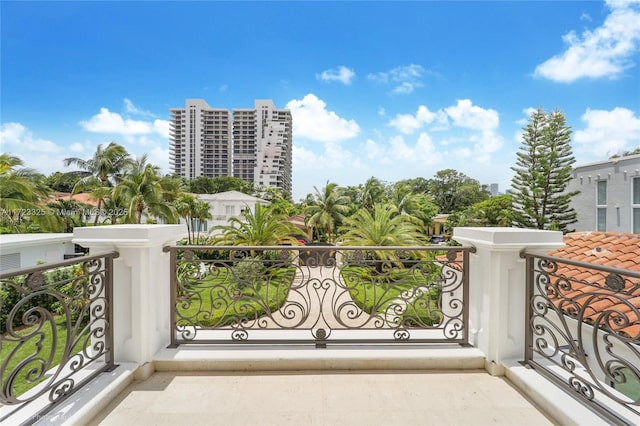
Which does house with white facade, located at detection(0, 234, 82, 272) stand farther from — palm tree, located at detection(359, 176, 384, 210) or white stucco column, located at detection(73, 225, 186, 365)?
palm tree, located at detection(359, 176, 384, 210)

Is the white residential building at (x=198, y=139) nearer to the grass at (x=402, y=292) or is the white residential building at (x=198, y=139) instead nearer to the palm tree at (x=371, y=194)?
the palm tree at (x=371, y=194)

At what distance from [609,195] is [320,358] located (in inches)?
694

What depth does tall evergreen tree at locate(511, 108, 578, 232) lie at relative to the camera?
59.7 feet

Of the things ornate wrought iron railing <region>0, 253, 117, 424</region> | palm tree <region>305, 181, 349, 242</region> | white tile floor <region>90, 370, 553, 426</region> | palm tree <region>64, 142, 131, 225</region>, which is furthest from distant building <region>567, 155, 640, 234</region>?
palm tree <region>64, 142, 131, 225</region>

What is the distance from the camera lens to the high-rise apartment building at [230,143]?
78188 millimetres

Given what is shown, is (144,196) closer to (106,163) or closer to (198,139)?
(106,163)

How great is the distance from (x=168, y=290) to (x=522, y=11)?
8.25 m

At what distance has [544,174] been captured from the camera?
19.0 metres

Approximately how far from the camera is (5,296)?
329 inches

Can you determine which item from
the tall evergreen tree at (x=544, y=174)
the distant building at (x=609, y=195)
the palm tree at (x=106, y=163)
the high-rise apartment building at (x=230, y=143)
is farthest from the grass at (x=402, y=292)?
the high-rise apartment building at (x=230, y=143)

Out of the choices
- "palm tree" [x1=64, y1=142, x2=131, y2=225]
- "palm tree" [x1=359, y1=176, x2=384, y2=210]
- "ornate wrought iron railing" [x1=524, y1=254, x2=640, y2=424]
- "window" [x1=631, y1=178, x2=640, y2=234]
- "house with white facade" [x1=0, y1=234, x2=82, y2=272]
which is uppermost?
"palm tree" [x1=64, y1=142, x2=131, y2=225]

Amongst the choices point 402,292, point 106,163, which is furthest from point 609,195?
point 106,163

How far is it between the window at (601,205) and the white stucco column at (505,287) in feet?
55.0

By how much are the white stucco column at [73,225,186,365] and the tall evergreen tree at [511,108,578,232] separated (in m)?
21.3
